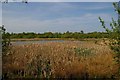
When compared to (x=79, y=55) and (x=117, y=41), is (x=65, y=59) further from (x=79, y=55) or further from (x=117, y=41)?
(x=117, y=41)

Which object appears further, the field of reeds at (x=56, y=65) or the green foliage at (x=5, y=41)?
the field of reeds at (x=56, y=65)

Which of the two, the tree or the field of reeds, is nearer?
the tree

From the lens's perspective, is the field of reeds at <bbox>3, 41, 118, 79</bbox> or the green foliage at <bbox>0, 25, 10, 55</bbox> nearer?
the green foliage at <bbox>0, 25, 10, 55</bbox>

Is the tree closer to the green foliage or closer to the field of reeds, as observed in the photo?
the field of reeds

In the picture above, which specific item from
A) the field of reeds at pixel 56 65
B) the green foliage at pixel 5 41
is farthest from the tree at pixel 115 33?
the green foliage at pixel 5 41

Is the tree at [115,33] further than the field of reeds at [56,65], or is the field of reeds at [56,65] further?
the field of reeds at [56,65]

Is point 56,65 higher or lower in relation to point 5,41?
lower

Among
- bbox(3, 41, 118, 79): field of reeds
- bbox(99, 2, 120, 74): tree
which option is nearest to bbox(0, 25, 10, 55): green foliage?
bbox(3, 41, 118, 79): field of reeds

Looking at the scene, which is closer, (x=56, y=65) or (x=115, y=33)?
(x=115, y=33)

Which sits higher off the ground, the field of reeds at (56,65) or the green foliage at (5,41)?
the green foliage at (5,41)

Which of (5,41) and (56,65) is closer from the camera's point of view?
(5,41)

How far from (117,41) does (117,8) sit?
709mm

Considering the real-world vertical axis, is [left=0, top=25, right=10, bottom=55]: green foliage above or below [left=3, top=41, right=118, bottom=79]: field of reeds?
above

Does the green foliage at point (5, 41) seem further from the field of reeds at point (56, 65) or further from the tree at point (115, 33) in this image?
the tree at point (115, 33)
